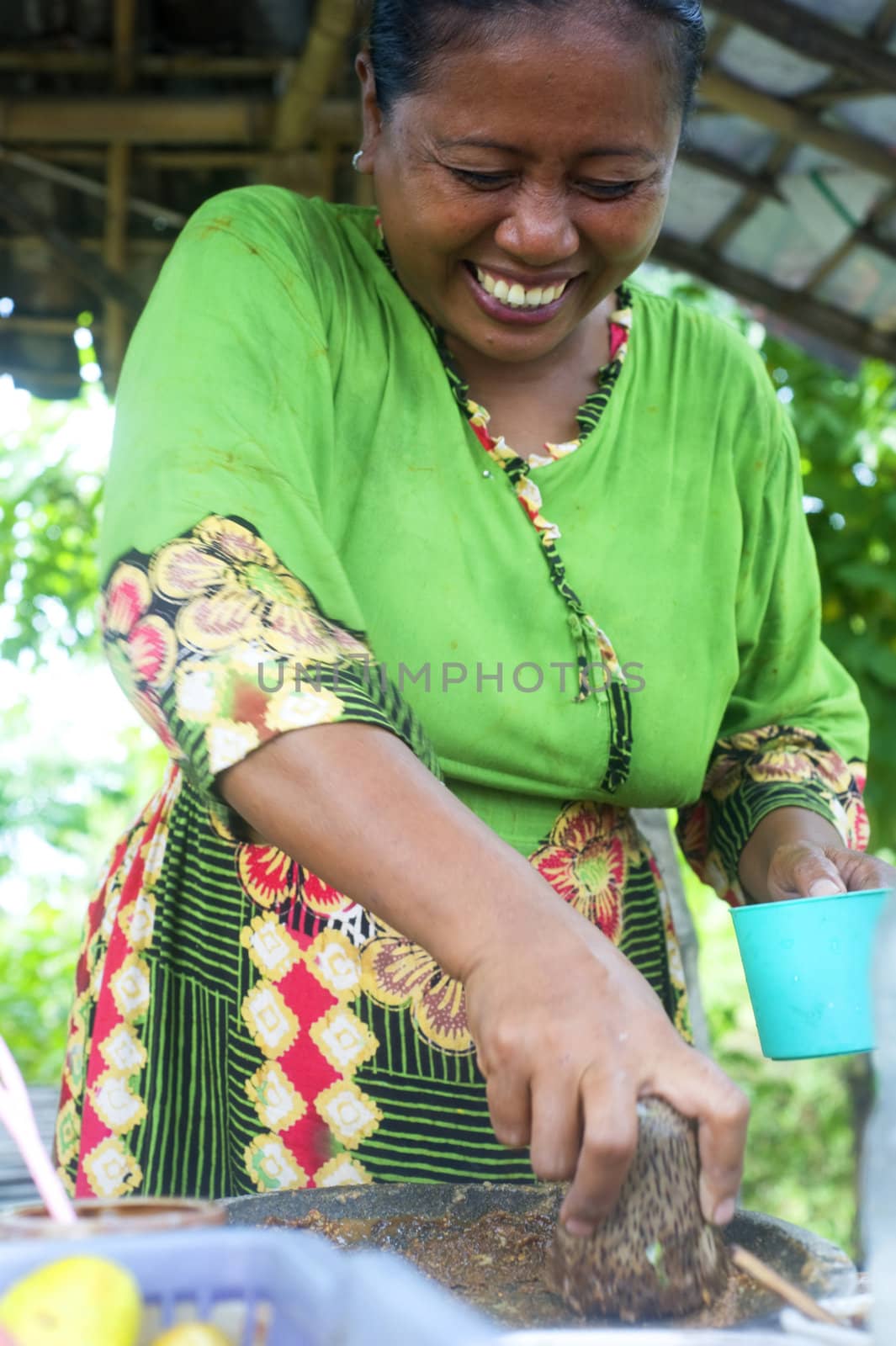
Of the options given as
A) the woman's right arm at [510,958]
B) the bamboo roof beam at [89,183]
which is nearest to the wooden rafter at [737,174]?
the bamboo roof beam at [89,183]

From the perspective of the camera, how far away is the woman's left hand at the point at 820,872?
1636 millimetres

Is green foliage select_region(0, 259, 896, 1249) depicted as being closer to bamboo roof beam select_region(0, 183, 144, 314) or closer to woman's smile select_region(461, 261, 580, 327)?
bamboo roof beam select_region(0, 183, 144, 314)

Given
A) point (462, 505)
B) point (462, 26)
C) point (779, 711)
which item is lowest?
point (779, 711)

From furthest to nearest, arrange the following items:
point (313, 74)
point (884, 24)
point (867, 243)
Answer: point (867, 243), point (313, 74), point (884, 24)

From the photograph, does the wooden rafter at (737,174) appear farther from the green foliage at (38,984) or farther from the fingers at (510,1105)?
the green foliage at (38,984)

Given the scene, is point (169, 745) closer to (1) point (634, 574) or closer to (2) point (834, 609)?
(1) point (634, 574)

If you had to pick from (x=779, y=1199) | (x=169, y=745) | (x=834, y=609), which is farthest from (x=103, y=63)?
(x=779, y=1199)

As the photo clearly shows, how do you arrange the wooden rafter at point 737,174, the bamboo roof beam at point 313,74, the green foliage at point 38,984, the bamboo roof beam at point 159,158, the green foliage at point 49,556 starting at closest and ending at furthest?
1. the bamboo roof beam at point 313,74
2. the wooden rafter at point 737,174
3. the bamboo roof beam at point 159,158
4. the green foliage at point 49,556
5. the green foliage at point 38,984

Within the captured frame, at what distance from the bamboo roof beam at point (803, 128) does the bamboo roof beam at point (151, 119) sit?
104 centimetres

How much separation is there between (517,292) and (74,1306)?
118cm

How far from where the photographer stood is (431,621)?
5.30ft

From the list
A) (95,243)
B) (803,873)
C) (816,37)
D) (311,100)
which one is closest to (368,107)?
(803,873)

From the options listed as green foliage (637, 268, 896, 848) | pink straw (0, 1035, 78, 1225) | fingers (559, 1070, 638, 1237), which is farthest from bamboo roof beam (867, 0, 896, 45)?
pink straw (0, 1035, 78, 1225)

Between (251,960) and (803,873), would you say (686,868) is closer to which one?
(803,873)
